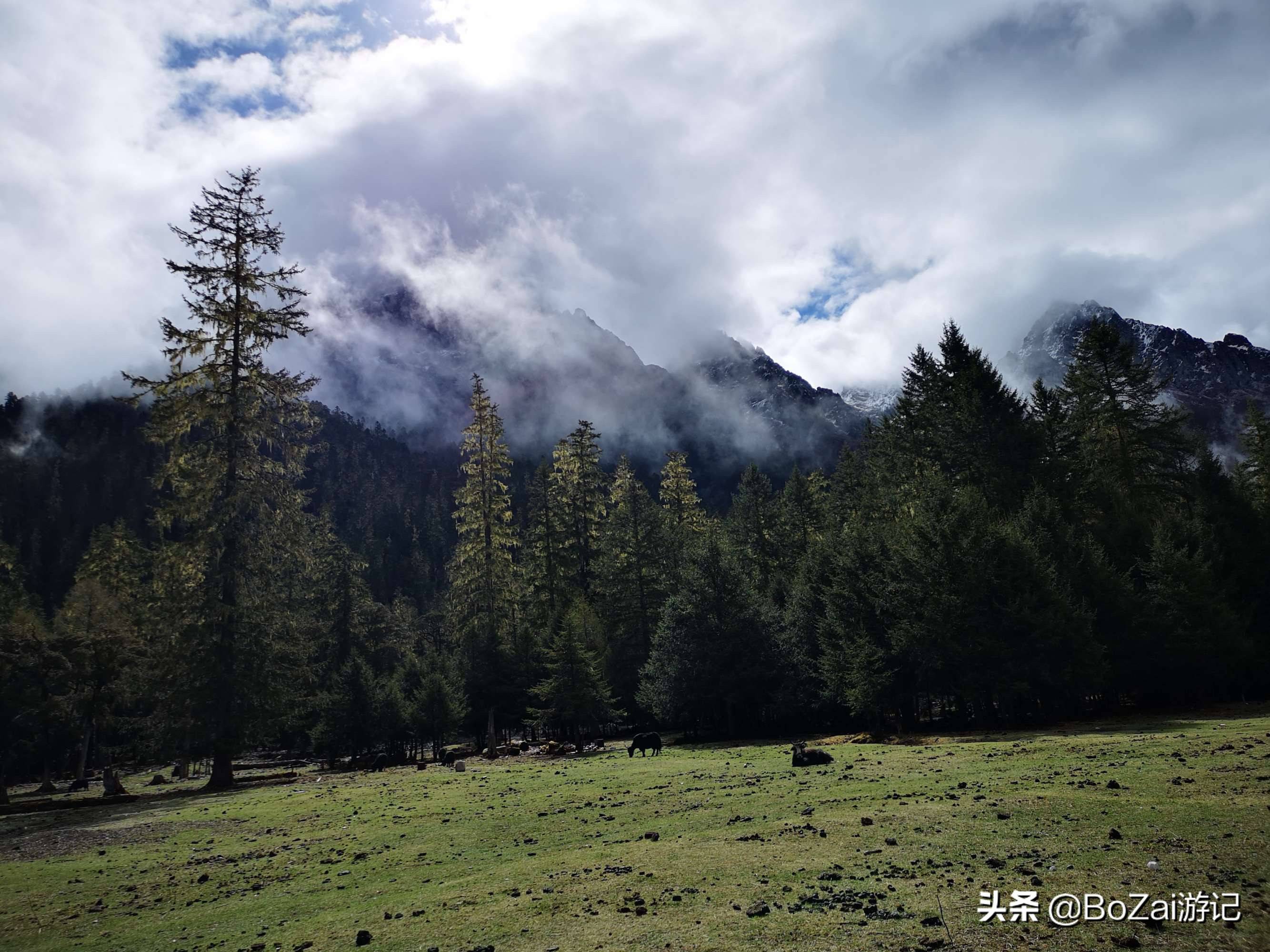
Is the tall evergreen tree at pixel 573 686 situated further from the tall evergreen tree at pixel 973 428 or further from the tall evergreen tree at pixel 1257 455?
the tall evergreen tree at pixel 1257 455

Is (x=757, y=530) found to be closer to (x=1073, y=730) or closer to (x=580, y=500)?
(x=580, y=500)

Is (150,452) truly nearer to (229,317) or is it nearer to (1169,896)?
(229,317)

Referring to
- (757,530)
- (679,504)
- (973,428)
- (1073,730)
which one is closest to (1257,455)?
(973,428)

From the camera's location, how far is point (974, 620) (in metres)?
32.9

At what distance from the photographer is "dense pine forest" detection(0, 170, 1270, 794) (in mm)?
31969

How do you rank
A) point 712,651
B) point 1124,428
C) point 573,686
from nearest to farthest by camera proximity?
point 573,686 < point 712,651 < point 1124,428

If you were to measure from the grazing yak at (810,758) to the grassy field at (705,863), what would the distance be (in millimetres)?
1591

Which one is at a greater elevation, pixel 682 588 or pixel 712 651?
pixel 682 588

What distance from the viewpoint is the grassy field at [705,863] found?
7699mm

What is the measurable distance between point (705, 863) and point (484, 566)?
44013 mm

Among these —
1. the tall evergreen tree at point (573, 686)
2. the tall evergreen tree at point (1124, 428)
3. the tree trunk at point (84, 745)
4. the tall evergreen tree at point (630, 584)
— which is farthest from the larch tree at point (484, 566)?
the tall evergreen tree at point (1124, 428)

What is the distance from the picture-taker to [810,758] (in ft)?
74.6

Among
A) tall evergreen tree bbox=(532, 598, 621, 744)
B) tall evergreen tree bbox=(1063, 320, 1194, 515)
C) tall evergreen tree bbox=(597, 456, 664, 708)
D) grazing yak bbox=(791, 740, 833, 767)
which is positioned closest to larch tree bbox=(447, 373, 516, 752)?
tall evergreen tree bbox=(532, 598, 621, 744)

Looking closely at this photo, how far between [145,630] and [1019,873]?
4156 centimetres
